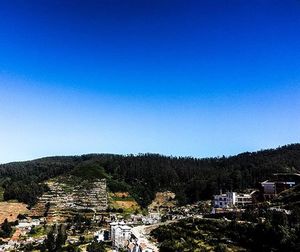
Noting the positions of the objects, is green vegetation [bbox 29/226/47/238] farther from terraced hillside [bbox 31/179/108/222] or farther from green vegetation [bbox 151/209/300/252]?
green vegetation [bbox 151/209/300/252]

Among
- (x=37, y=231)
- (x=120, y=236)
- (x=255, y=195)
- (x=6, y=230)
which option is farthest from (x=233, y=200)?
(x=6, y=230)

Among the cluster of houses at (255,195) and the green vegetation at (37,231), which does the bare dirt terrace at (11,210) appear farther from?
the cluster of houses at (255,195)

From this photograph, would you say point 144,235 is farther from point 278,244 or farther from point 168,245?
point 278,244

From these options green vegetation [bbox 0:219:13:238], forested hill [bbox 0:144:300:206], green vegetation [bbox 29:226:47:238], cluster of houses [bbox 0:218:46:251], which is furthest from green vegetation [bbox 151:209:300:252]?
forested hill [bbox 0:144:300:206]

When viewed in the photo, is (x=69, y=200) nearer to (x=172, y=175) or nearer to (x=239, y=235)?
(x=172, y=175)

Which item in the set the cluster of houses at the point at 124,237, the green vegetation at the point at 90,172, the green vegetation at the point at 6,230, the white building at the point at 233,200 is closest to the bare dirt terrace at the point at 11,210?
the green vegetation at the point at 6,230

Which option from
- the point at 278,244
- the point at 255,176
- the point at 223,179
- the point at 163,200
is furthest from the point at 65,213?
the point at 278,244
